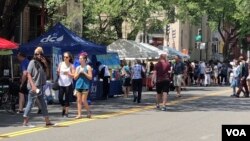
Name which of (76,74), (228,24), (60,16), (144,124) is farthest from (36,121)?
(228,24)

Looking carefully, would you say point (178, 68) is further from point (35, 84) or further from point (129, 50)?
point (35, 84)

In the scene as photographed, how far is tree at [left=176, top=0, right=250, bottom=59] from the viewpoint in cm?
4162

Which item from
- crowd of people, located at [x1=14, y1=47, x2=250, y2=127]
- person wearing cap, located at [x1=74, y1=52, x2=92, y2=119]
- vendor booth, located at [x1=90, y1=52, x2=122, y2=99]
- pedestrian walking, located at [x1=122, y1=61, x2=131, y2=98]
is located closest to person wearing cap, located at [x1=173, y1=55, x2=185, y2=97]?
crowd of people, located at [x1=14, y1=47, x2=250, y2=127]

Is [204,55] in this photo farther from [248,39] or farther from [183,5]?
[183,5]

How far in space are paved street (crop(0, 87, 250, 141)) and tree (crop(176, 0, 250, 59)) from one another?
21.7 metres

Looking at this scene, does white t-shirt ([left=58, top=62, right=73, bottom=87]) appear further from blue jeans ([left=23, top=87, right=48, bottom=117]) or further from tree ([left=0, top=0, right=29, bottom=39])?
tree ([left=0, top=0, right=29, bottom=39])

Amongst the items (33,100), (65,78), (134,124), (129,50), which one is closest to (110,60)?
(129,50)

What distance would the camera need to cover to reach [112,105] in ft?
66.9

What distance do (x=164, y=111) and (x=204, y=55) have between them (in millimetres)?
58157

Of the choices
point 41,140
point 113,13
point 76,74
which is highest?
point 113,13

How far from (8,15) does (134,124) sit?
27.7 feet

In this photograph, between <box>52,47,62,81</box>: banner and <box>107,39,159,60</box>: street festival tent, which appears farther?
<box>107,39,159,60</box>: street festival tent

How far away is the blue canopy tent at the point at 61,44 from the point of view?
70.9 ft

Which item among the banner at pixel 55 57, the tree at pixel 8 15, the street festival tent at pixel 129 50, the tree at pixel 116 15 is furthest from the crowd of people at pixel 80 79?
the tree at pixel 116 15
